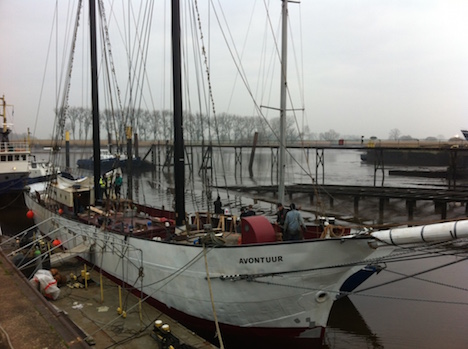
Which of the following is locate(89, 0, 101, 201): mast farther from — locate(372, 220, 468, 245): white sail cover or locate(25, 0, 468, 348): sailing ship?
locate(372, 220, 468, 245): white sail cover

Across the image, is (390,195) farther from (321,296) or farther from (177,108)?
(177,108)

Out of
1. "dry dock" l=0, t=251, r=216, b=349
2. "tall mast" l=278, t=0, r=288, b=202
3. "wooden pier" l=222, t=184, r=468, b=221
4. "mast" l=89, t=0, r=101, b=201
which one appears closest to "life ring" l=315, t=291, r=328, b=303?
"dry dock" l=0, t=251, r=216, b=349

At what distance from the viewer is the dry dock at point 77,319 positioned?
19.7 feet

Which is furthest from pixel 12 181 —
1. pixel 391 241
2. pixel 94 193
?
pixel 391 241

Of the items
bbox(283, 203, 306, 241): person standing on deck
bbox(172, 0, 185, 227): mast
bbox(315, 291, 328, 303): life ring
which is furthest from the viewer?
bbox(172, 0, 185, 227): mast

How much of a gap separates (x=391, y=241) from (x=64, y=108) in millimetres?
20335

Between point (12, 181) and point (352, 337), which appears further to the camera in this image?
point (12, 181)

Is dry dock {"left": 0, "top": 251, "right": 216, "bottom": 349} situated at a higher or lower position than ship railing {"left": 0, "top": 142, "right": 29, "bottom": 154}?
lower

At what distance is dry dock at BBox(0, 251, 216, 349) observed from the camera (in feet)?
19.7

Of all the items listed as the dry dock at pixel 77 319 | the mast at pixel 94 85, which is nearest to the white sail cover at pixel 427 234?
the dry dock at pixel 77 319

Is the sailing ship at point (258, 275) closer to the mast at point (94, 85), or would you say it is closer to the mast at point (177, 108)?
the mast at point (177, 108)

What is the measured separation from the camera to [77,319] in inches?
365

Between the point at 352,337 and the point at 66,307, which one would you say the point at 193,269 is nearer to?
the point at 66,307

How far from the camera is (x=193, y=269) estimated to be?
8.91 meters
